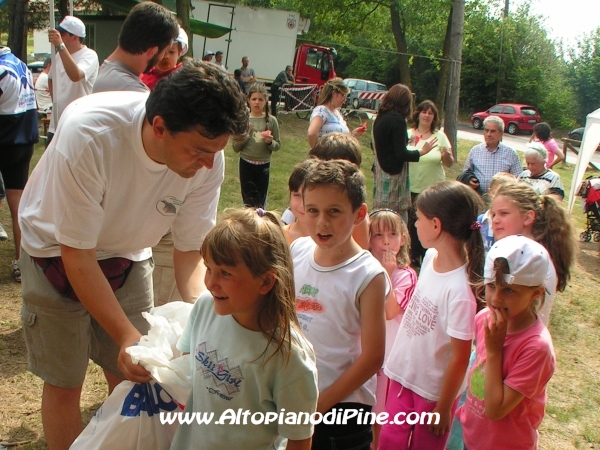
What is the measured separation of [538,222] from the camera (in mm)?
3578

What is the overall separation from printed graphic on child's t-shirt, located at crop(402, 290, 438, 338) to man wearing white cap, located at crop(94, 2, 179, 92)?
6.68 feet

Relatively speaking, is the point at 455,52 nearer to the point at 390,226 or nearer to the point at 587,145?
the point at 587,145

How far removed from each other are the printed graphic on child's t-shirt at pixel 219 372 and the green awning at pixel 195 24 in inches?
758

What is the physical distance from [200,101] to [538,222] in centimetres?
238

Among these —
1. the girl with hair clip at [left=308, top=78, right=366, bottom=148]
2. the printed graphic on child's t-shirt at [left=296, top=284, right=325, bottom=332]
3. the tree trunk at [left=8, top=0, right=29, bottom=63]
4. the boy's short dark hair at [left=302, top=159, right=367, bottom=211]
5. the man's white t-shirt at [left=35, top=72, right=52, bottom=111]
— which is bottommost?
the printed graphic on child's t-shirt at [left=296, top=284, right=325, bottom=332]

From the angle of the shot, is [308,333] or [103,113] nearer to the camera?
[103,113]

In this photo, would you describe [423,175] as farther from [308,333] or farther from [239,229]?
[239,229]

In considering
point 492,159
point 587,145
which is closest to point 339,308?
point 492,159

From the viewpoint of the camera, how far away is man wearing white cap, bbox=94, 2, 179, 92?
139 inches

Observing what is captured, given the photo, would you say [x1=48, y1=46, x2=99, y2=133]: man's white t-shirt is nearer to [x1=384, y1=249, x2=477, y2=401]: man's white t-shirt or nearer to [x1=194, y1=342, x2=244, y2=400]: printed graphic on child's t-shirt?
[x1=384, y1=249, x2=477, y2=401]: man's white t-shirt

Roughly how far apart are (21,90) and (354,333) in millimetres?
3813

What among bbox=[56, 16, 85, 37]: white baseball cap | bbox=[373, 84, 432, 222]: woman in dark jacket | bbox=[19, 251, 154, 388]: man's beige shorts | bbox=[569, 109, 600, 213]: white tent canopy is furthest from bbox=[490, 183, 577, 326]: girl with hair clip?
bbox=[569, 109, 600, 213]: white tent canopy

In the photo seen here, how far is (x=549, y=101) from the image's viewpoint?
34.0 m

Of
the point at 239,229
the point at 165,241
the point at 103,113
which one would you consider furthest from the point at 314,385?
the point at 165,241
